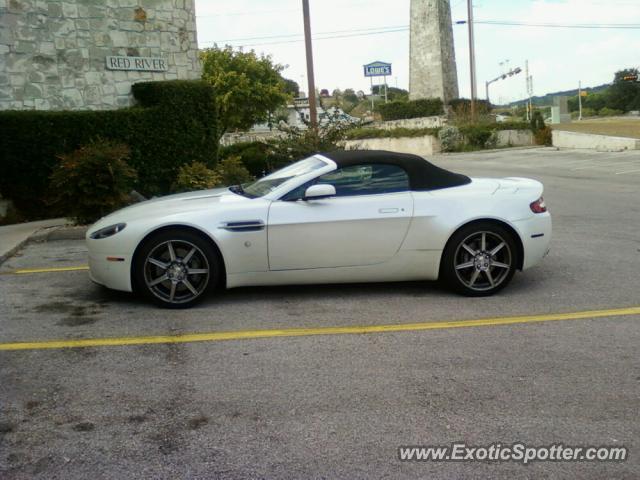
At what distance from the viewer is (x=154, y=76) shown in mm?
14023

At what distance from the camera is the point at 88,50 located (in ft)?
42.9

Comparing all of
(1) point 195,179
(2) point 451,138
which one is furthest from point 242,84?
(1) point 195,179

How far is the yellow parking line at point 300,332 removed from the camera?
488 cm

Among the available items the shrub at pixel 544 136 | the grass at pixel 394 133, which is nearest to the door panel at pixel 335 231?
the shrub at pixel 544 136

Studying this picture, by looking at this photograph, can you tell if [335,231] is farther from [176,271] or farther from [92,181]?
[92,181]

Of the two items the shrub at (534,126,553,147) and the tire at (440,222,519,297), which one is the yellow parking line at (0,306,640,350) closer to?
the tire at (440,222,519,297)

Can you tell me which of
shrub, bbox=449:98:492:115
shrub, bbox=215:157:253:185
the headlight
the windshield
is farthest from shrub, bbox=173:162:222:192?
shrub, bbox=449:98:492:115

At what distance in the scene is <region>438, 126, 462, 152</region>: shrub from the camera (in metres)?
38.0

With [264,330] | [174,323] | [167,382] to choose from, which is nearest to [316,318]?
[264,330]

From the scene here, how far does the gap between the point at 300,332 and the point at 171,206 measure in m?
1.76

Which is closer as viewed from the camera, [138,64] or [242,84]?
[138,64]

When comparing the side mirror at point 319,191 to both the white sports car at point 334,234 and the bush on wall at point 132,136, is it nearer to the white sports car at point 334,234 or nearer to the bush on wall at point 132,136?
the white sports car at point 334,234

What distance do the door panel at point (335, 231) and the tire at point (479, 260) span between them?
0.48 meters

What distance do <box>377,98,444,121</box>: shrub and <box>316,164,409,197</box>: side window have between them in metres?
42.7
